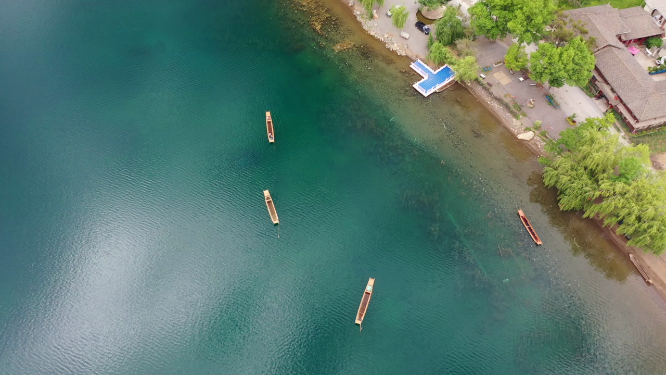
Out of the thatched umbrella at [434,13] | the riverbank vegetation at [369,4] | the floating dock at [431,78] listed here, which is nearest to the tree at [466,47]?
the floating dock at [431,78]

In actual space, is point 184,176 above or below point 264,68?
below

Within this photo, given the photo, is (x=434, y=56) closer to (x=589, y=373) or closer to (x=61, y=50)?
(x=589, y=373)

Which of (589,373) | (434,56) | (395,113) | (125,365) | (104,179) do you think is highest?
(434,56)

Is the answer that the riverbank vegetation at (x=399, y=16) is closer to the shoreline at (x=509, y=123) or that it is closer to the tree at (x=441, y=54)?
the shoreline at (x=509, y=123)

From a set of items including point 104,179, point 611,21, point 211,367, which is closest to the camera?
point 211,367

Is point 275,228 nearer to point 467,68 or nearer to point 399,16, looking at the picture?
point 467,68

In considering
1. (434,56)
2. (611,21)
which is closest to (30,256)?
(434,56)

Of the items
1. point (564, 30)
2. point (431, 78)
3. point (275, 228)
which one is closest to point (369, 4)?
point (431, 78)
